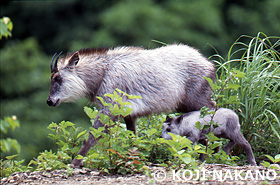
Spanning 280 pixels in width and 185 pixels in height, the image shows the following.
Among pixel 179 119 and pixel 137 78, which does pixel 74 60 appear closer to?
pixel 137 78

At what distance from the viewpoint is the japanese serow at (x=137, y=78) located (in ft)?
20.3

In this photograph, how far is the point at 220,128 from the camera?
5.83 meters

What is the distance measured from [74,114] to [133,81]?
783cm

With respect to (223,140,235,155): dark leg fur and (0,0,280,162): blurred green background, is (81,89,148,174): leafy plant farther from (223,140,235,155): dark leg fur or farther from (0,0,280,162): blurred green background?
(0,0,280,162): blurred green background

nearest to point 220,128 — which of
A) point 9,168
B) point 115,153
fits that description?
point 115,153

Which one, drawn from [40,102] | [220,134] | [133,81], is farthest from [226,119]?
[40,102]

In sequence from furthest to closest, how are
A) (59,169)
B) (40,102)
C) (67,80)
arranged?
(40,102) < (67,80) < (59,169)

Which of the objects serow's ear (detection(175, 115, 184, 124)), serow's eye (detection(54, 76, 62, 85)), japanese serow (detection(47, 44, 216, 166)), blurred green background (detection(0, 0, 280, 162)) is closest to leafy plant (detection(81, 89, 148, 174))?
japanese serow (detection(47, 44, 216, 166))

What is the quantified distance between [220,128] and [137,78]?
122cm

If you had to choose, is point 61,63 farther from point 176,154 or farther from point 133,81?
point 176,154

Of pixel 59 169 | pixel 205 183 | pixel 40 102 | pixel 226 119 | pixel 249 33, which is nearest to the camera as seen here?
pixel 205 183

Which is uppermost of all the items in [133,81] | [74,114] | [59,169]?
[133,81]

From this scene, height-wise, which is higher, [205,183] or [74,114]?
[205,183]

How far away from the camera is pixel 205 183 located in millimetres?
4449
